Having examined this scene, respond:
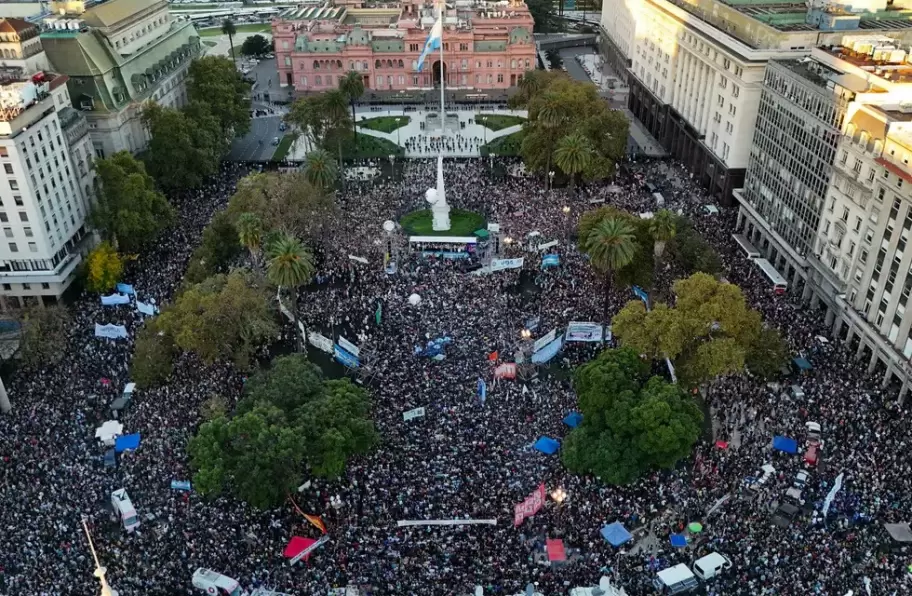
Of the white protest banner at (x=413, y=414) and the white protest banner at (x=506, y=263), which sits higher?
Answer: the white protest banner at (x=506, y=263)

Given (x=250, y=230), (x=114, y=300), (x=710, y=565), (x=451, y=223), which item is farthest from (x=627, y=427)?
(x=114, y=300)

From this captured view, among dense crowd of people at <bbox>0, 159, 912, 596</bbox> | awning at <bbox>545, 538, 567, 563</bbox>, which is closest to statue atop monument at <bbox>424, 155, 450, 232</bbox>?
dense crowd of people at <bbox>0, 159, 912, 596</bbox>

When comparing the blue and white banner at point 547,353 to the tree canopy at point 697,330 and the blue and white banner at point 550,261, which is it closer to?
the tree canopy at point 697,330

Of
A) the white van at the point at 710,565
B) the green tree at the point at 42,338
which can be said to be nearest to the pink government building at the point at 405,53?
the green tree at the point at 42,338

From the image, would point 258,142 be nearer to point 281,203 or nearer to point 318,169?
point 318,169

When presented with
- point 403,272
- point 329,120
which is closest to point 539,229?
point 403,272
